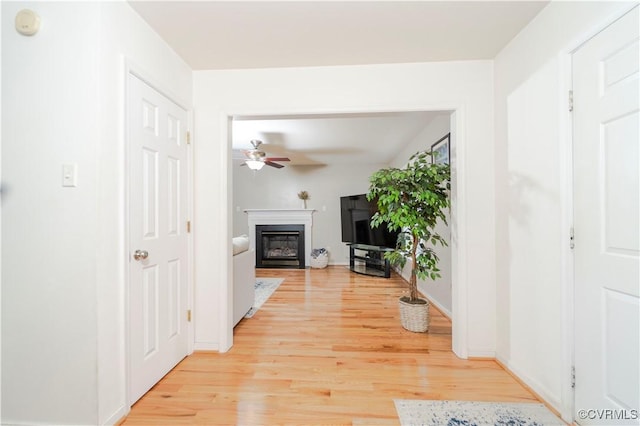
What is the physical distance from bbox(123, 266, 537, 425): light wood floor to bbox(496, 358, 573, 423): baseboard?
0.16 feet

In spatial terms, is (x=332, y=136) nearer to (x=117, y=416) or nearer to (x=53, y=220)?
(x=53, y=220)

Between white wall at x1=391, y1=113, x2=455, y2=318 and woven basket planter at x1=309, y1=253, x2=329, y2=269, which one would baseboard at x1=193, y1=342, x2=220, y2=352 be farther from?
woven basket planter at x1=309, y1=253, x2=329, y2=269

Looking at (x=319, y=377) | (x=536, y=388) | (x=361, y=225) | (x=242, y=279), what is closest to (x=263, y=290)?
(x=242, y=279)

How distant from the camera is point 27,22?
4.66 ft

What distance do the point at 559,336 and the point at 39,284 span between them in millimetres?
2859

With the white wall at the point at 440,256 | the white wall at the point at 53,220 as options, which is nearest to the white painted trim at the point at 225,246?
the white wall at the point at 53,220

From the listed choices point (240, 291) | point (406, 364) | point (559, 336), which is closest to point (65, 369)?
point (240, 291)

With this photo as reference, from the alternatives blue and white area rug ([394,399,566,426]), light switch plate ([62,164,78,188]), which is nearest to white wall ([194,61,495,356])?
blue and white area rug ([394,399,566,426])

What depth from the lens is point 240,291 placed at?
9.90 feet

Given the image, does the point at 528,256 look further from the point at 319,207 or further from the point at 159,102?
the point at 319,207

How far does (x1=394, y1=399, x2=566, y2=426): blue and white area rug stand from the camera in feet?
5.11

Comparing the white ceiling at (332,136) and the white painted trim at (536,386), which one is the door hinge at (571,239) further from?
the white ceiling at (332,136)

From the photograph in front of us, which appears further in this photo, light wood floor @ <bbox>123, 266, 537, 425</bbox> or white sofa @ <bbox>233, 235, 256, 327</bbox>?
white sofa @ <bbox>233, 235, 256, 327</bbox>

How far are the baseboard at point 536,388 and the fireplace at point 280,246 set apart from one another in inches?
187
